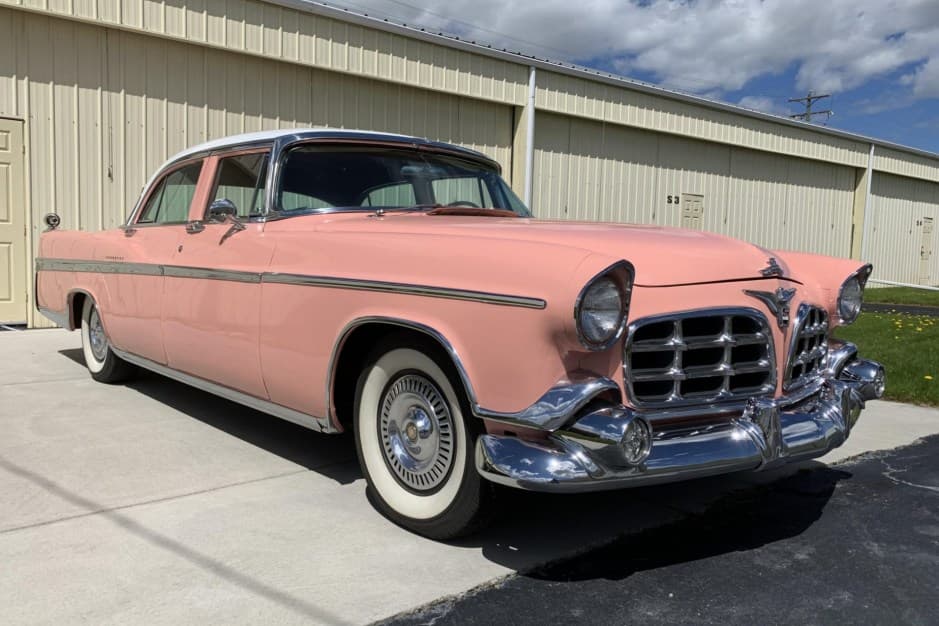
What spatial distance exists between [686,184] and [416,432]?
44.3 ft

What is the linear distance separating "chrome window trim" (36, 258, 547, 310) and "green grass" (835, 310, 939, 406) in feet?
15.7

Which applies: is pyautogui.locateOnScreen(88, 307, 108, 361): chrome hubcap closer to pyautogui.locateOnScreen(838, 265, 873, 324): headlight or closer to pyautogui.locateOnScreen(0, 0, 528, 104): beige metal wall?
pyautogui.locateOnScreen(0, 0, 528, 104): beige metal wall

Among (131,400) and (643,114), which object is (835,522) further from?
(643,114)

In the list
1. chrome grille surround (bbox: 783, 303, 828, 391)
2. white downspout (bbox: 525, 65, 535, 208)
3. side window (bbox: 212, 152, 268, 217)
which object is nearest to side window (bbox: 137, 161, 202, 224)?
side window (bbox: 212, 152, 268, 217)

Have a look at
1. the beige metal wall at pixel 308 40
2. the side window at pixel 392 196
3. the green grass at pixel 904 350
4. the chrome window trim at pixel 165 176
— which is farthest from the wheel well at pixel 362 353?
the beige metal wall at pixel 308 40

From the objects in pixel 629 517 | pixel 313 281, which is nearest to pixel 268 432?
pixel 313 281

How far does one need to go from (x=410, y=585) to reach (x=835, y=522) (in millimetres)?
1877

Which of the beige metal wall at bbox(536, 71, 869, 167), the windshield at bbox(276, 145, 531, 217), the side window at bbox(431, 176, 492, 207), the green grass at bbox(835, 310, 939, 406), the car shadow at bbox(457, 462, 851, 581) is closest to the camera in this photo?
the car shadow at bbox(457, 462, 851, 581)

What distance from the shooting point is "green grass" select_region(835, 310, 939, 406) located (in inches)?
241

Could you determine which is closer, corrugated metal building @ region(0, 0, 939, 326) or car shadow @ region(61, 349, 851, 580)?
car shadow @ region(61, 349, 851, 580)

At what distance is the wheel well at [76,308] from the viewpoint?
5820 millimetres

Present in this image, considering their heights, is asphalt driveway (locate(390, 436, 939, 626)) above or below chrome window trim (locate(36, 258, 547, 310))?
below

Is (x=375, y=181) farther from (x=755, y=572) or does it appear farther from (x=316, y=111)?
(x=316, y=111)

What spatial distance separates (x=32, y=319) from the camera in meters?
8.48
